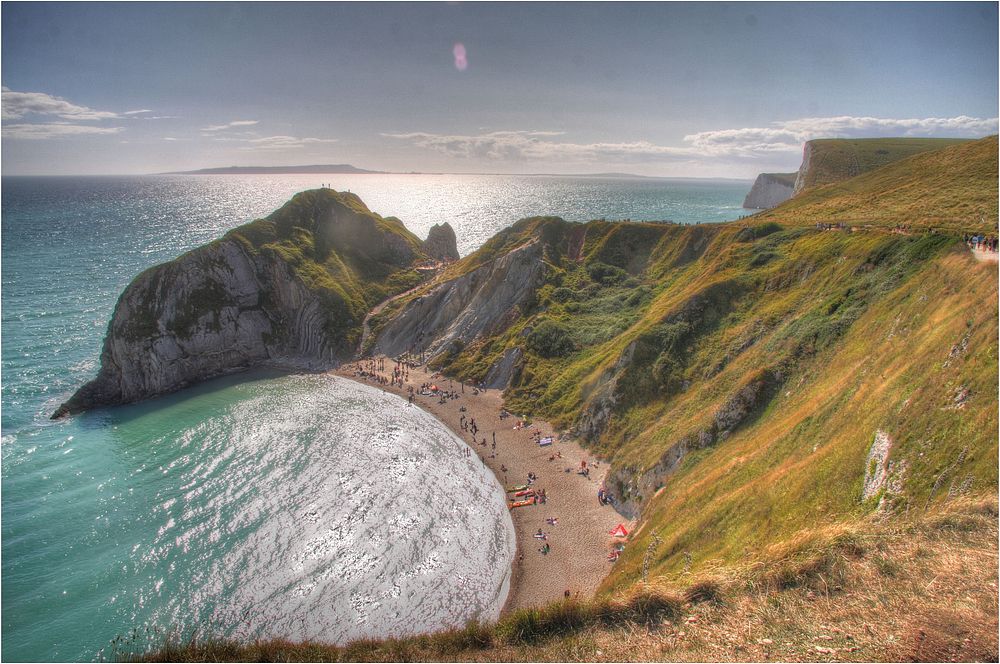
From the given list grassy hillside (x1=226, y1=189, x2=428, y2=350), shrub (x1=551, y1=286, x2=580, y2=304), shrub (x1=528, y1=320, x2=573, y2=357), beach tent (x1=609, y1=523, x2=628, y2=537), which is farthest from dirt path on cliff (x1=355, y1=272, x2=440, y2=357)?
beach tent (x1=609, y1=523, x2=628, y2=537)

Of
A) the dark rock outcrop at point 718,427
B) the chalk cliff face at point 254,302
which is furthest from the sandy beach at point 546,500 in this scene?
the chalk cliff face at point 254,302

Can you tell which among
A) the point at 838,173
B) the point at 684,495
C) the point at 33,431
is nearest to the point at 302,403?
the point at 33,431

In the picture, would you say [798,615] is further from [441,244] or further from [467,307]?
[441,244]

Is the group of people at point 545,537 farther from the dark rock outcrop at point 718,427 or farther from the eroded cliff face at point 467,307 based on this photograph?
the eroded cliff face at point 467,307

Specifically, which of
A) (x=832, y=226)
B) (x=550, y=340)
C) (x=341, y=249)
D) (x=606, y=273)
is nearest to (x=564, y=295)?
(x=606, y=273)

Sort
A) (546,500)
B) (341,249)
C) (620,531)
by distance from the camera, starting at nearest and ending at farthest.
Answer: (620,531)
(546,500)
(341,249)

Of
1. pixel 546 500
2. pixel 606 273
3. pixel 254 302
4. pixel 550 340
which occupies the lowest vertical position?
pixel 546 500

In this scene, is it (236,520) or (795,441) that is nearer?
(795,441)

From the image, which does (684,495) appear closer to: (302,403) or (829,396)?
(829,396)
